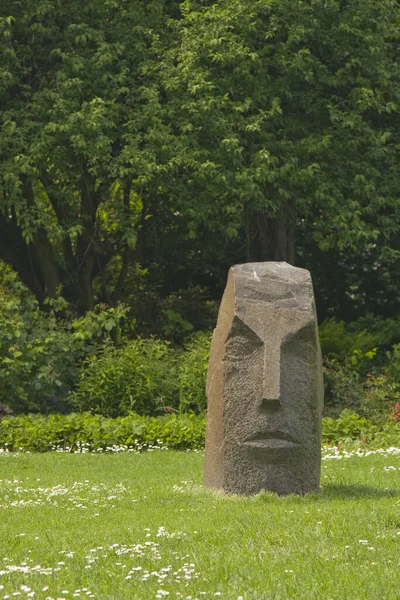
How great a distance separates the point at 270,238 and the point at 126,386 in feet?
18.4

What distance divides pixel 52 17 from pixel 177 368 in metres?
6.35

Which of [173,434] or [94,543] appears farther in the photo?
[173,434]

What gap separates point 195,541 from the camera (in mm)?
6863

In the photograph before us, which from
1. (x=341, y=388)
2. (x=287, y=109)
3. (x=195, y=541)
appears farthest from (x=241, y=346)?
(x=287, y=109)

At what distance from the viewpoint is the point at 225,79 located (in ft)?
58.9

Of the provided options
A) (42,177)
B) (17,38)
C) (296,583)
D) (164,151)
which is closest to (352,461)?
(296,583)

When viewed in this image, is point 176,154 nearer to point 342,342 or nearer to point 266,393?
point 342,342

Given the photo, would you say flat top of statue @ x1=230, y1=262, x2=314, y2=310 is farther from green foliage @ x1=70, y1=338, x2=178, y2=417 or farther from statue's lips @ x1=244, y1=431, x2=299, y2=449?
green foliage @ x1=70, y1=338, x2=178, y2=417

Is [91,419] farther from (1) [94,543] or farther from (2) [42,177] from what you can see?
(1) [94,543]

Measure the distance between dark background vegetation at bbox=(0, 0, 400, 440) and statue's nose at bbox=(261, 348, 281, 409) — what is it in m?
7.09

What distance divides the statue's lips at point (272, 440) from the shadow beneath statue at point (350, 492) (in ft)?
1.52

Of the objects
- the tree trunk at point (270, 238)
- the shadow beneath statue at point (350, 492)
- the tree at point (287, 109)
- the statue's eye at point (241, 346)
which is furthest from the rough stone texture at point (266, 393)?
the tree trunk at point (270, 238)

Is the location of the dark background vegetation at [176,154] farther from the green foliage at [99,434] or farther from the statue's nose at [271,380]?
the statue's nose at [271,380]

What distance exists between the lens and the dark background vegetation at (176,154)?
1659 cm
